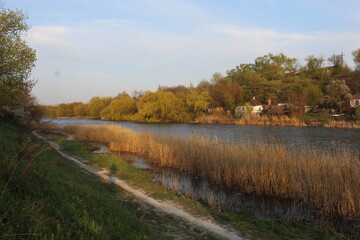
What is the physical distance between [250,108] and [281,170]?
51.2 m

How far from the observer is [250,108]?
5944 cm

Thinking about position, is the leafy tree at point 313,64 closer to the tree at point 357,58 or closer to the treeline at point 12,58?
the tree at point 357,58

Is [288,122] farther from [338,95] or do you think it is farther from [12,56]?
[12,56]

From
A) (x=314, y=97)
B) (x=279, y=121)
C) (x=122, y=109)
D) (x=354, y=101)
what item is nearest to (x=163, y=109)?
(x=122, y=109)

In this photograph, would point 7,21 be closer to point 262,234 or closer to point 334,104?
point 262,234

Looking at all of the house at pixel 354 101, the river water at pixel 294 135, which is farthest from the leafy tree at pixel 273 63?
the river water at pixel 294 135

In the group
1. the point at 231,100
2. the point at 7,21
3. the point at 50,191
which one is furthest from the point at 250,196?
the point at 231,100

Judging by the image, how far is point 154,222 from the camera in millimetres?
6719

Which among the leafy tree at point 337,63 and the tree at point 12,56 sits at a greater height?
the leafy tree at point 337,63

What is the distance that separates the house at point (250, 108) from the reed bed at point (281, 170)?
4528 cm

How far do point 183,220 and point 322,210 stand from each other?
465 cm

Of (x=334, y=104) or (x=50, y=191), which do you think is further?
(x=334, y=104)

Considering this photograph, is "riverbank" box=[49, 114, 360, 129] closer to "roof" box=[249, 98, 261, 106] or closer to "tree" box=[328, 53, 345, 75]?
"roof" box=[249, 98, 261, 106]

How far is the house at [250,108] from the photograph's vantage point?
59000mm
